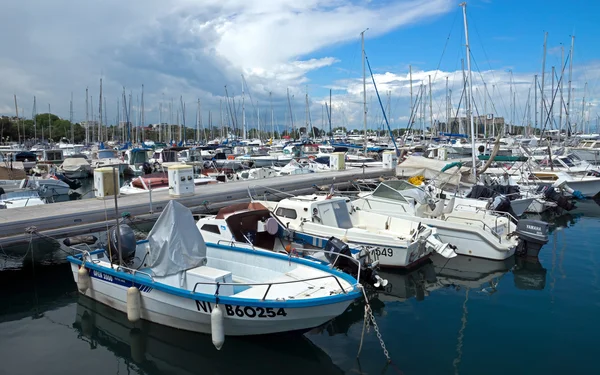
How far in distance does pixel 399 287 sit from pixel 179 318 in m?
5.99

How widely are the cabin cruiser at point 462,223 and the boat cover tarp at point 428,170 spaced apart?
232 inches

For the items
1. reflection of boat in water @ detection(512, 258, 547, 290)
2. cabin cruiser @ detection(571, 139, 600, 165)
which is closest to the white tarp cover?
reflection of boat in water @ detection(512, 258, 547, 290)

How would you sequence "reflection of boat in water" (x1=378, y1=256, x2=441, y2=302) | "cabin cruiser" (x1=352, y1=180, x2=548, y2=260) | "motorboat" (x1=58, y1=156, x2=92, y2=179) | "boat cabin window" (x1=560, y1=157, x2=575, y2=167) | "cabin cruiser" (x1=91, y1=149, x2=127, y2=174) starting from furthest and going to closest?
"cabin cruiser" (x1=91, y1=149, x2=127, y2=174) < "motorboat" (x1=58, y1=156, x2=92, y2=179) < "boat cabin window" (x1=560, y1=157, x2=575, y2=167) < "cabin cruiser" (x1=352, y1=180, x2=548, y2=260) < "reflection of boat in water" (x1=378, y1=256, x2=441, y2=302)

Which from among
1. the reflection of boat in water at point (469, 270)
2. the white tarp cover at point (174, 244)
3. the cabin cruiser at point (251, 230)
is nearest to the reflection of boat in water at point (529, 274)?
the reflection of boat in water at point (469, 270)

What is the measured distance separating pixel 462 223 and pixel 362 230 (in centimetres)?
377

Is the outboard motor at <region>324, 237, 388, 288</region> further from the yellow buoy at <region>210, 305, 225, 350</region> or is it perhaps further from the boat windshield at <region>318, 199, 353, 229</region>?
the yellow buoy at <region>210, 305, 225, 350</region>

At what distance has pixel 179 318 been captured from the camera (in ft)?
29.0

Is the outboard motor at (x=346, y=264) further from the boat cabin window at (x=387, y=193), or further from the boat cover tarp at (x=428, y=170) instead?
the boat cover tarp at (x=428, y=170)

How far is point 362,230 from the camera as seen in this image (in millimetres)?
13172

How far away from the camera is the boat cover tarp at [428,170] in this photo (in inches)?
890

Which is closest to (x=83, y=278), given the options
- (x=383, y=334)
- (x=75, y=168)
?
(x=383, y=334)

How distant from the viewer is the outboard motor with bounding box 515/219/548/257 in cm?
1374

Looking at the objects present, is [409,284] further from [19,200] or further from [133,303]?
[19,200]

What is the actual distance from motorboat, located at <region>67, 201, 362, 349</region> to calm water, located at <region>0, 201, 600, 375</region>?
51cm
